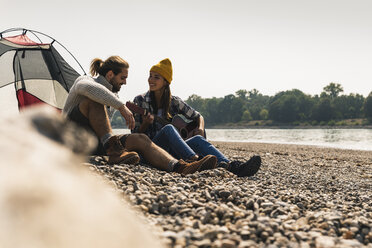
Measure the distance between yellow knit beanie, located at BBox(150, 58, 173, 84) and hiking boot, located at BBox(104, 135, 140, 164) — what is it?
170 cm

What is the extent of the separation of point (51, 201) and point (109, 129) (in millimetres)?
2906

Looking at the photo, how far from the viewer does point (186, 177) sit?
3.85m

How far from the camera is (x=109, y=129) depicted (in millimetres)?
4008

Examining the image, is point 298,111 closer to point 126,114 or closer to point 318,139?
point 318,139

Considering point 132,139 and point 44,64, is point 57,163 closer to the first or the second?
point 132,139

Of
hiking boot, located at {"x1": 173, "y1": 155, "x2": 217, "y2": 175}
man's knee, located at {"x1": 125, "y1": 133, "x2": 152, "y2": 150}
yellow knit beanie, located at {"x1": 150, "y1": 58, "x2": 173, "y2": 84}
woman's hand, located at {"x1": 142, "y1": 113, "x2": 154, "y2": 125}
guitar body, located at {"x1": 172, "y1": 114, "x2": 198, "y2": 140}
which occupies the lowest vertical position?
hiking boot, located at {"x1": 173, "y1": 155, "x2": 217, "y2": 175}

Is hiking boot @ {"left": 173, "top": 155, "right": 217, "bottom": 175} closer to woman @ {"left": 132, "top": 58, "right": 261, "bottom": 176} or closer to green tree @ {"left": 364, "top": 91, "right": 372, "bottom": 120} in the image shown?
woman @ {"left": 132, "top": 58, "right": 261, "bottom": 176}

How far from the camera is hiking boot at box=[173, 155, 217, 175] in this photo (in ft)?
13.1

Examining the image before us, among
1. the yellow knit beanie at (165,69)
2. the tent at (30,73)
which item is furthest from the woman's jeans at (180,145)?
the tent at (30,73)

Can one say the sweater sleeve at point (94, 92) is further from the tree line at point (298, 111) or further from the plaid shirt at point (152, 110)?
the tree line at point (298, 111)

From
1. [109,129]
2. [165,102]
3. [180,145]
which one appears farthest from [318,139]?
[109,129]

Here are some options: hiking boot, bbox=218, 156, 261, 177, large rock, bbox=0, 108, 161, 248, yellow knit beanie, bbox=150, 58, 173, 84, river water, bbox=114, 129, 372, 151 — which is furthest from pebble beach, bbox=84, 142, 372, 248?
river water, bbox=114, 129, 372, 151

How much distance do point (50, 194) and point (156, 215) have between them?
4.58ft

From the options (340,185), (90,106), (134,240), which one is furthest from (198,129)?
(134,240)
